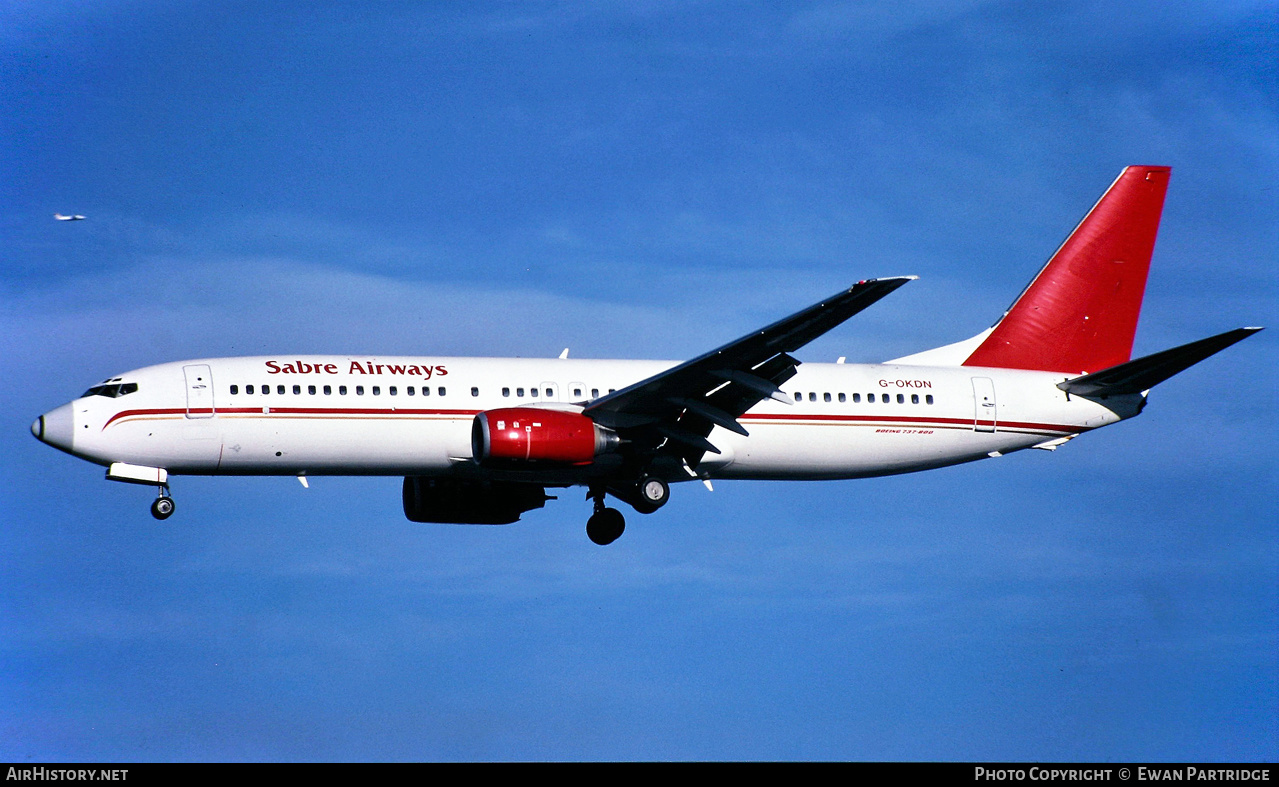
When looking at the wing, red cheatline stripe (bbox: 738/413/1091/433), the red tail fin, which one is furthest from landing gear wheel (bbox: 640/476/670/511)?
the red tail fin

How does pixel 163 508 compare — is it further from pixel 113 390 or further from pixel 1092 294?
pixel 1092 294

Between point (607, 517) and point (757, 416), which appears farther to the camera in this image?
point (607, 517)

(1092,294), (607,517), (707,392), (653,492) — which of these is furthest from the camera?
(1092,294)

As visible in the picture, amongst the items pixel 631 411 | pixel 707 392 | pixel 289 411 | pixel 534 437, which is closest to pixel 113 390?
pixel 289 411

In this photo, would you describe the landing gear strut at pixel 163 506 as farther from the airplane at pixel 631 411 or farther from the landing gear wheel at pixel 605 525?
the landing gear wheel at pixel 605 525

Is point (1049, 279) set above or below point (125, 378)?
above

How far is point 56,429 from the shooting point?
40.6m

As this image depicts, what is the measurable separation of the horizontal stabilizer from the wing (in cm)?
1018

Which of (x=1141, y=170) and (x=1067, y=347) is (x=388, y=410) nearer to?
(x=1067, y=347)

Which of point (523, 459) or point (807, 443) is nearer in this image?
point (523, 459)

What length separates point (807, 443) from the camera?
44.7m

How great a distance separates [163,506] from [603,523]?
40.3 feet
